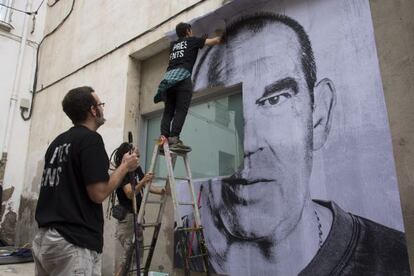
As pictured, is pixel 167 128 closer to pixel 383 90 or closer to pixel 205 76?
pixel 205 76

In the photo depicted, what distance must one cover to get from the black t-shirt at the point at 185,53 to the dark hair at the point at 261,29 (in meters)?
0.55

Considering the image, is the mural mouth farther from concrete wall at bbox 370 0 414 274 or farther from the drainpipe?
the drainpipe

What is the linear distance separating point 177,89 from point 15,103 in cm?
524

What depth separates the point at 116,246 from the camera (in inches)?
174

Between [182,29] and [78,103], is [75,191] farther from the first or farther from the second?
[182,29]

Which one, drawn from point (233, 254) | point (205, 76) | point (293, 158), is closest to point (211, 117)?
point (205, 76)

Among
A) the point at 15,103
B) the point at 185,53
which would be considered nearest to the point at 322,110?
the point at 185,53

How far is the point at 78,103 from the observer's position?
1.94m

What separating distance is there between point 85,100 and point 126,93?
3.09m

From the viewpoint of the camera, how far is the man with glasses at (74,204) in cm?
167

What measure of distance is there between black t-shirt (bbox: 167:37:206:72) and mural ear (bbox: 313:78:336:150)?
1.26m

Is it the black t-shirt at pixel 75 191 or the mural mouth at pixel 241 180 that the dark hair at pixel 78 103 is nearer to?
the black t-shirt at pixel 75 191

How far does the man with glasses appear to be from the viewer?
1.67 metres

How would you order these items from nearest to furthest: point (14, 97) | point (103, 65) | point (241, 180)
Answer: point (241, 180) < point (103, 65) < point (14, 97)
